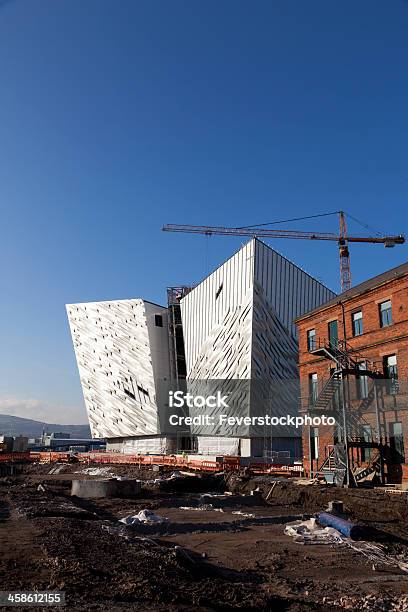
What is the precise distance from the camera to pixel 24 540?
47.4 ft

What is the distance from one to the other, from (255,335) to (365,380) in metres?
26.8

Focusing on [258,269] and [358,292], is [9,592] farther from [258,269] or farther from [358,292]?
[258,269]

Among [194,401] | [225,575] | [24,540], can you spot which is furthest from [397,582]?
[194,401]

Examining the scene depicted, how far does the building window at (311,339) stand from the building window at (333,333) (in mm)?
2189

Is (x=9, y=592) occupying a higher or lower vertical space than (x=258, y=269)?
lower

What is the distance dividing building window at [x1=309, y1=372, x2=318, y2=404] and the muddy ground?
48.8ft

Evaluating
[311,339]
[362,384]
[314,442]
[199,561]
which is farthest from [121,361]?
[199,561]

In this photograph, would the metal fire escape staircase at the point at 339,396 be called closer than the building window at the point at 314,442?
Yes

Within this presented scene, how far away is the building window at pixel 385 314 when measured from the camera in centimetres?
3197

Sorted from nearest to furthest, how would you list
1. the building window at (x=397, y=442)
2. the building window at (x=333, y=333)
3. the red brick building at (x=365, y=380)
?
1. the building window at (x=397, y=442)
2. the red brick building at (x=365, y=380)
3. the building window at (x=333, y=333)

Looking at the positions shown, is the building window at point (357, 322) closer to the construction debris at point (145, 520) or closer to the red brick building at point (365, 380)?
the red brick building at point (365, 380)

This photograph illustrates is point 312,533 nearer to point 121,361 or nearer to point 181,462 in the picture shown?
point 181,462

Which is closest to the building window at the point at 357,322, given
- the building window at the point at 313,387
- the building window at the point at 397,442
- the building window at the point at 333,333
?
the building window at the point at 333,333

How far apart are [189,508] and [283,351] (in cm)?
4010
